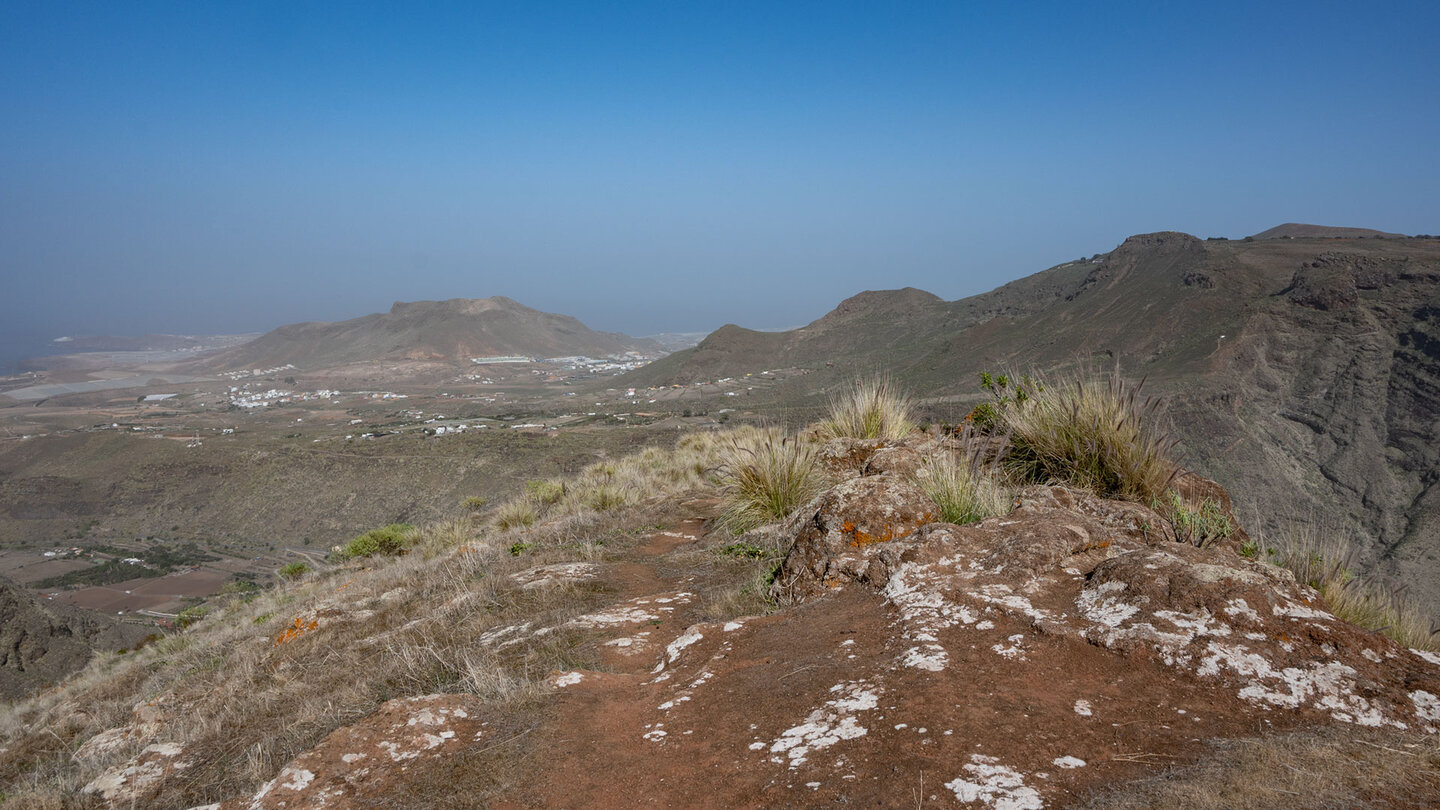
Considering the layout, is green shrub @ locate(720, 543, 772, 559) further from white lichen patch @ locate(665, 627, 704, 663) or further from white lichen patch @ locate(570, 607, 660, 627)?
white lichen patch @ locate(665, 627, 704, 663)

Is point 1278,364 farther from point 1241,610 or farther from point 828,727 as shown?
point 828,727

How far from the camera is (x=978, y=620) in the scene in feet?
11.2

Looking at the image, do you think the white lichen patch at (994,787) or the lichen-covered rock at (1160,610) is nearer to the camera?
the white lichen patch at (994,787)

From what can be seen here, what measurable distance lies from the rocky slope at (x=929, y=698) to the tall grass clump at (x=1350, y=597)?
4.38 ft

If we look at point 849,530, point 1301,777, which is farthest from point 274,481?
point 1301,777

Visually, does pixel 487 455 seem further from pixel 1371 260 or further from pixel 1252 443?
pixel 1371 260

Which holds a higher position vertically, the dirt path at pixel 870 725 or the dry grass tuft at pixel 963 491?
the dry grass tuft at pixel 963 491

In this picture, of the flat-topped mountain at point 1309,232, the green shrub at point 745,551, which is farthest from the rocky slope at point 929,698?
the flat-topped mountain at point 1309,232

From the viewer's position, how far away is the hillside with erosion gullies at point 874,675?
2.29m

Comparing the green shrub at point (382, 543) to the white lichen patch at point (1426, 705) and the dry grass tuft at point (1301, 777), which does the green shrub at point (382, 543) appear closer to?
the dry grass tuft at point (1301, 777)

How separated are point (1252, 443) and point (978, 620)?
29357 millimetres

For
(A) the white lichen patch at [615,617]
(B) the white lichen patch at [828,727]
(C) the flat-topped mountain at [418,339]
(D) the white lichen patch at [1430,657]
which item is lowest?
(A) the white lichen patch at [615,617]

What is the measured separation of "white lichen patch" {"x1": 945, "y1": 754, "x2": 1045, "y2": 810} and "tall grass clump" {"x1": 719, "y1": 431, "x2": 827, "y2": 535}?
188 inches

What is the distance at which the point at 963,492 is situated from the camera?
5.32 meters
